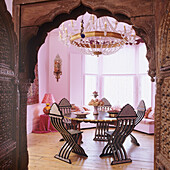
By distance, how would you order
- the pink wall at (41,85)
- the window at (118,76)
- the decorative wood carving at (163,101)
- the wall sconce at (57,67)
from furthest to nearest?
the window at (118,76)
the wall sconce at (57,67)
the pink wall at (41,85)
the decorative wood carving at (163,101)

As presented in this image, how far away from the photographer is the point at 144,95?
7188 mm

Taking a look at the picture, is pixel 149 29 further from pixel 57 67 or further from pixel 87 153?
pixel 57 67

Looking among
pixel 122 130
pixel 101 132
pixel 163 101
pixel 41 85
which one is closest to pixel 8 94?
pixel 163 101

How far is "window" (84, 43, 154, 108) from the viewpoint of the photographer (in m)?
7.40

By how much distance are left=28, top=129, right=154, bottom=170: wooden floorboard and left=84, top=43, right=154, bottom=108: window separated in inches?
79.9

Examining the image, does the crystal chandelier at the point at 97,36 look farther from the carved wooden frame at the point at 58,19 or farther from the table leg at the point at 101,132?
the table leg at the point at 101,132

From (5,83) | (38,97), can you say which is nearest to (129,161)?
(5,83)

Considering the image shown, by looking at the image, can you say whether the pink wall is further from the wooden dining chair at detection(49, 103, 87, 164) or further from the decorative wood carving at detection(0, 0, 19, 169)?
the decorative wood carving at detection(0, 0, 19, 169)

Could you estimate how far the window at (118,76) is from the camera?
7402mm

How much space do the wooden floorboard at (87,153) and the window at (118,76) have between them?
6.66 feet

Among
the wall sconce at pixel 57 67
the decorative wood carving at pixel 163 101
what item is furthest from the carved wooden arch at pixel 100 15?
the wall sconce at pixel 57 67

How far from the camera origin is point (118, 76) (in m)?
7.63

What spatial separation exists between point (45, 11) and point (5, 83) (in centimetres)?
97

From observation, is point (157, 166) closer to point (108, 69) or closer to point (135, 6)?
point (135, 6)
